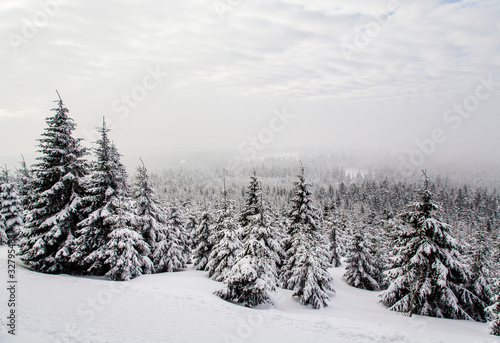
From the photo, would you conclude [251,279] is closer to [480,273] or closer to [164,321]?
[164,321]

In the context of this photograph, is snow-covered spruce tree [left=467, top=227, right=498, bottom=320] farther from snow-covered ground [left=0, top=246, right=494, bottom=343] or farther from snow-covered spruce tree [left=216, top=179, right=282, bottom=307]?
snow-covered spruce tree [left=216, top=179, right=282, bottom=307]

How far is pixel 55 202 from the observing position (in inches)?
792

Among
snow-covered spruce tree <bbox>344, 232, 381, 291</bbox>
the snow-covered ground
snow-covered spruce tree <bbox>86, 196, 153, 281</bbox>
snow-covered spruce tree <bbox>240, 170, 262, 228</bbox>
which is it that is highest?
snow-covered spruce tree <bbox>240, 170, 262, 228</bbox>

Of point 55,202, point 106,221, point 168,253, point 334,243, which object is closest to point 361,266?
point 334,243

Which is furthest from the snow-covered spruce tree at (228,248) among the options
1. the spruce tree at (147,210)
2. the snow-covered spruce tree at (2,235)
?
the snow-covered spruce tree at (2,235)

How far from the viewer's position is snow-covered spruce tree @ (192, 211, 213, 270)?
31547 mm

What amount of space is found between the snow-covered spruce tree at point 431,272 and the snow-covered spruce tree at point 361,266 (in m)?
14.6

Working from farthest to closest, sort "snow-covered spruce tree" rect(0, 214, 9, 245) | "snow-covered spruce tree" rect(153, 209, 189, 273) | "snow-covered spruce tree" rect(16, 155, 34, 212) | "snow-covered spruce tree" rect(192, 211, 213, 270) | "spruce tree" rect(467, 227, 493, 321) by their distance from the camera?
"snow-covered spruce tree" rect(0, 214, 9, 245) → "snow-covered spruce tree" rect(192, 211, 213, 270) → "snow-covered spruce tree" rect(153, 209, 189, 273) → "snow-covered spruce tree" rect(16, 155, 34, 212) → "spruce tree" rect(467, 227, 493, 321)

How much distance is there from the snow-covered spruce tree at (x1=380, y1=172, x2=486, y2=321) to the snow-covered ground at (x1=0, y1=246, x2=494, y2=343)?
3.72 ft

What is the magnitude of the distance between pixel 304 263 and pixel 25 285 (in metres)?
18.9

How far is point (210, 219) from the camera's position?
32062 mm

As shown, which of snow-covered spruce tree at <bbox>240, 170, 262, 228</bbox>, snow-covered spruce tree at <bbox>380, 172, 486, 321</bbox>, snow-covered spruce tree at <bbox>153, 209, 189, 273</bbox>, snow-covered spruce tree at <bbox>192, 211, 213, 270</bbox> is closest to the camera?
snow-covered spruce tree at <bbox>380, 172, 486, 321</bbox>

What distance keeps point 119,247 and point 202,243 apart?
13483 mm

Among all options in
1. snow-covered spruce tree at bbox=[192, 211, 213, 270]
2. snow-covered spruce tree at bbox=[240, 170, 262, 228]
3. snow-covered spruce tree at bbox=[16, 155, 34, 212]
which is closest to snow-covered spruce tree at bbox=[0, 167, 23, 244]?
snow-covered spruce tree at bbox=[16, 155, 34, 212]
